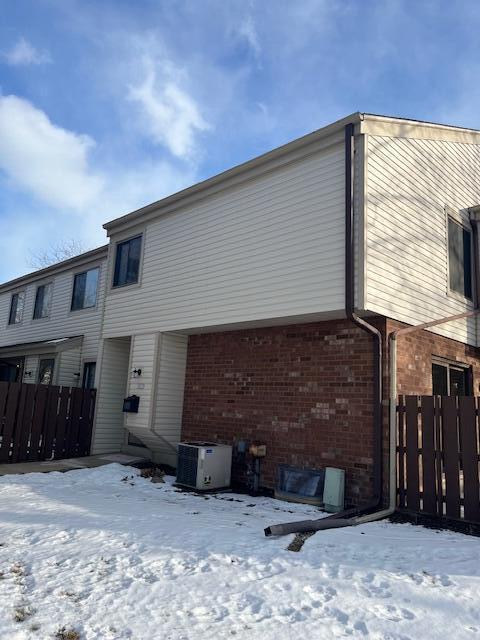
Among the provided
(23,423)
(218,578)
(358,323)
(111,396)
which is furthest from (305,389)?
(23,423)

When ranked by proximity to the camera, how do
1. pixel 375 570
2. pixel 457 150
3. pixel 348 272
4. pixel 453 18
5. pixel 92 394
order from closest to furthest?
pixel 375 570 → pixel 348 272 → pixel 453 18 → pixel 457 150 → pixel 92 394

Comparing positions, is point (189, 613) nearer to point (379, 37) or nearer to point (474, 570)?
point (474, 570)

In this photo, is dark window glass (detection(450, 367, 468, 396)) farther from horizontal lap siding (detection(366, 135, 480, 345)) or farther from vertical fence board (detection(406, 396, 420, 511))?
vertical fence board (detection(406, 396, 420, 511))

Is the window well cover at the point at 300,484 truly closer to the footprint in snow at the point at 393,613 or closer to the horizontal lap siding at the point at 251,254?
the horizontal lap siding at the point at 251,254

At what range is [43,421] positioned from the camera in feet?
36.7

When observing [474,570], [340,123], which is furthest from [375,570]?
[340,123]

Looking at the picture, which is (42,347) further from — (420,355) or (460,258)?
(460,258)

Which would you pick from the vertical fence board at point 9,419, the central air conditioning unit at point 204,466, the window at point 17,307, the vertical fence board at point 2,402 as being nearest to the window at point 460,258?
the central air conditioning unit at point 204,466

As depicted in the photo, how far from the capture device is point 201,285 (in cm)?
984

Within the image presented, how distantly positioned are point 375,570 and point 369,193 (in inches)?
214

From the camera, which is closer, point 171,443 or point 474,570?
point 474,570

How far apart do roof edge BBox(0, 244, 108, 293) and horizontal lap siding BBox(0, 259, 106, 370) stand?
0.17 metres

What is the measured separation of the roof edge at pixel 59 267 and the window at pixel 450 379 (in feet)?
31.8

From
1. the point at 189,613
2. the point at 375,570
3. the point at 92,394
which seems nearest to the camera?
the point at 189,613
